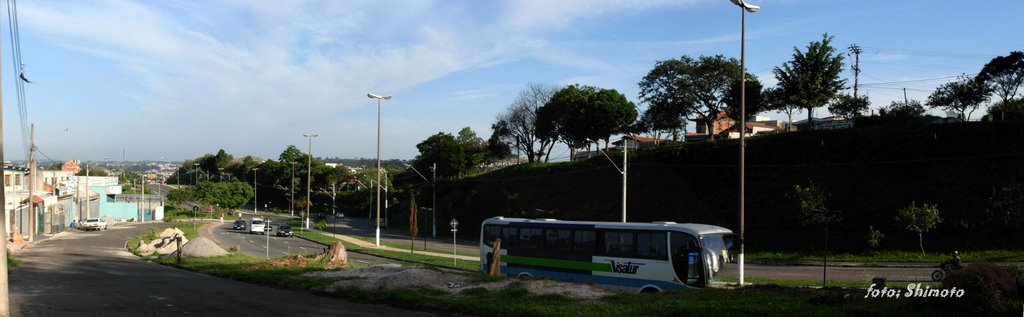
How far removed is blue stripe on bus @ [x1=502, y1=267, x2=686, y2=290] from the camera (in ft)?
67.6

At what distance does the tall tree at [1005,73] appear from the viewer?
187ft

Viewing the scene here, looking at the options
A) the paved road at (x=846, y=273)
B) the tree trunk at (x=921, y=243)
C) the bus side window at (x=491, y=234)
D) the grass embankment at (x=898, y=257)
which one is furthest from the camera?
the tree trunk at (x=921, y=243)

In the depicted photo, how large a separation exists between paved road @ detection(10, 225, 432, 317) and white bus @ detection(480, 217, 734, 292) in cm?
855

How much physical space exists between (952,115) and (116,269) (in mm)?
62913

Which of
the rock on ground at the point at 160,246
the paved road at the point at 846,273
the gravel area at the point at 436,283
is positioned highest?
the gravel area at the point at 436,283

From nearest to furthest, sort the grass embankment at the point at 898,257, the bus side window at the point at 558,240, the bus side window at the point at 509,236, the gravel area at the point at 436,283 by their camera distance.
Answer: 1. the gravel area at the point at 436,283
2. the bus side window at the point at 558,240
3. the bus side window at the point at 509,236
4. the grass embankment at the point at 898,257

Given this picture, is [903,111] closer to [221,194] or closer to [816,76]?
[816,76]

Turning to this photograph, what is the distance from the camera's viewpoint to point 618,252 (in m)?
22.1

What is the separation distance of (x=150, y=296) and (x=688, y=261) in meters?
14.1

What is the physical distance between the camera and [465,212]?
7875 centimetres

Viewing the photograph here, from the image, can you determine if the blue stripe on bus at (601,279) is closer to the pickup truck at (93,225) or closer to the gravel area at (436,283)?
the gravel area at (436,283)

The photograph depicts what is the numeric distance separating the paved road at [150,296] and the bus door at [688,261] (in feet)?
28.4

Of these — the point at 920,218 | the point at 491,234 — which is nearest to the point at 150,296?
the point at 491,234

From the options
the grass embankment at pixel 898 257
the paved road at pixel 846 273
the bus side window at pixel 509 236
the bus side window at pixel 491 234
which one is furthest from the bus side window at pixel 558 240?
the grass embankment at pixel 898 257
